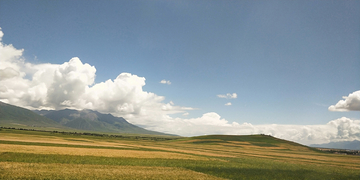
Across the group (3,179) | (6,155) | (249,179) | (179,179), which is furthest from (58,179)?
(249,179)

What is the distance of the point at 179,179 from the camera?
2792 centimetres

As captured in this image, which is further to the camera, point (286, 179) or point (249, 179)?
point (286, 179)

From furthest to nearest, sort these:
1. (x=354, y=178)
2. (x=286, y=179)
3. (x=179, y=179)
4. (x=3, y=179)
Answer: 1. (x=354, y=178)
2. (x=286, y=179)
3. (x=179, y=179)
4. (x=3, y=179)

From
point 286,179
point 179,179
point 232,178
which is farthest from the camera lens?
point 286,179

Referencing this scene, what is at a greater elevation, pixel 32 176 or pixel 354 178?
pixel 32 176

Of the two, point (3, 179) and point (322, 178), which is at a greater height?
point (3, 179)

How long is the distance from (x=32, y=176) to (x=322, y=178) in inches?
1800

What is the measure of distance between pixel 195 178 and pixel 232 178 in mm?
6684

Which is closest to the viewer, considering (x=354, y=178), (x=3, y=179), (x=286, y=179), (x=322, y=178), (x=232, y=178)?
(x=3, y=179)

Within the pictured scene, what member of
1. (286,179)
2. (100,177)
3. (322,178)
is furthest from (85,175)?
(322,178)

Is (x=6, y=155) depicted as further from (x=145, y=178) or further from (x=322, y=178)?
(x=322, y=178)

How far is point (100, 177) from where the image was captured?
25406 mm

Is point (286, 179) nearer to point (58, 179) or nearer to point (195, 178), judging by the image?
point (195, 178)

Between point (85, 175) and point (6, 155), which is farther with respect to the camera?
point (6, 155)
